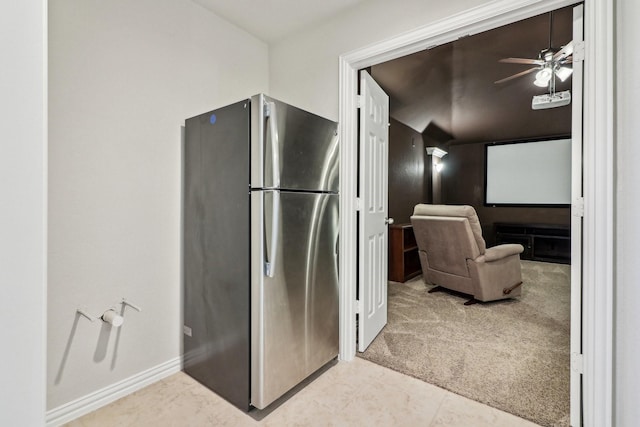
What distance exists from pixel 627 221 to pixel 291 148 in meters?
1.49

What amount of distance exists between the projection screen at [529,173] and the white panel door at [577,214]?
18.6 ft

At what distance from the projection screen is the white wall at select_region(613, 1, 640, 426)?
583 cm

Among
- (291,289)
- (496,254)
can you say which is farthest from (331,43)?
(496,254)

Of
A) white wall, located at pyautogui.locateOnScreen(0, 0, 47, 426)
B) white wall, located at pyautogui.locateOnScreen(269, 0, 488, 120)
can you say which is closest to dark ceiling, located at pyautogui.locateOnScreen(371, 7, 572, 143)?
white wall, located at pyautogui.locateOnScreen(269, 0, 488, 120)

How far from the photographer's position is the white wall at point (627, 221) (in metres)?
1.02

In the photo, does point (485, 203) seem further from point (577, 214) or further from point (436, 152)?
point (577, 214)

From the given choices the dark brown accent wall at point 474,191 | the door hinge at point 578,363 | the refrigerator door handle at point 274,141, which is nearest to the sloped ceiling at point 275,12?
the refrigerator door handle at point 274,141

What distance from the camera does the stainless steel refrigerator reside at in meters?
1.55

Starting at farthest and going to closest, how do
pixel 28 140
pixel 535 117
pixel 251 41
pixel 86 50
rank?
pixel 535 117 < pixel 251 41 < pixel 86 50 < pixel 28 140

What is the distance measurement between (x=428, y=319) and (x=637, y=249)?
206 centimetres

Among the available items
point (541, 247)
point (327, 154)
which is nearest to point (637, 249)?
point (327, 154)

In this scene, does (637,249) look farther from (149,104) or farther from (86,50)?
(86,50)

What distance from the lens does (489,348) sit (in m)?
2.30

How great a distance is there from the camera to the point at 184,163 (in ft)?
6.57
